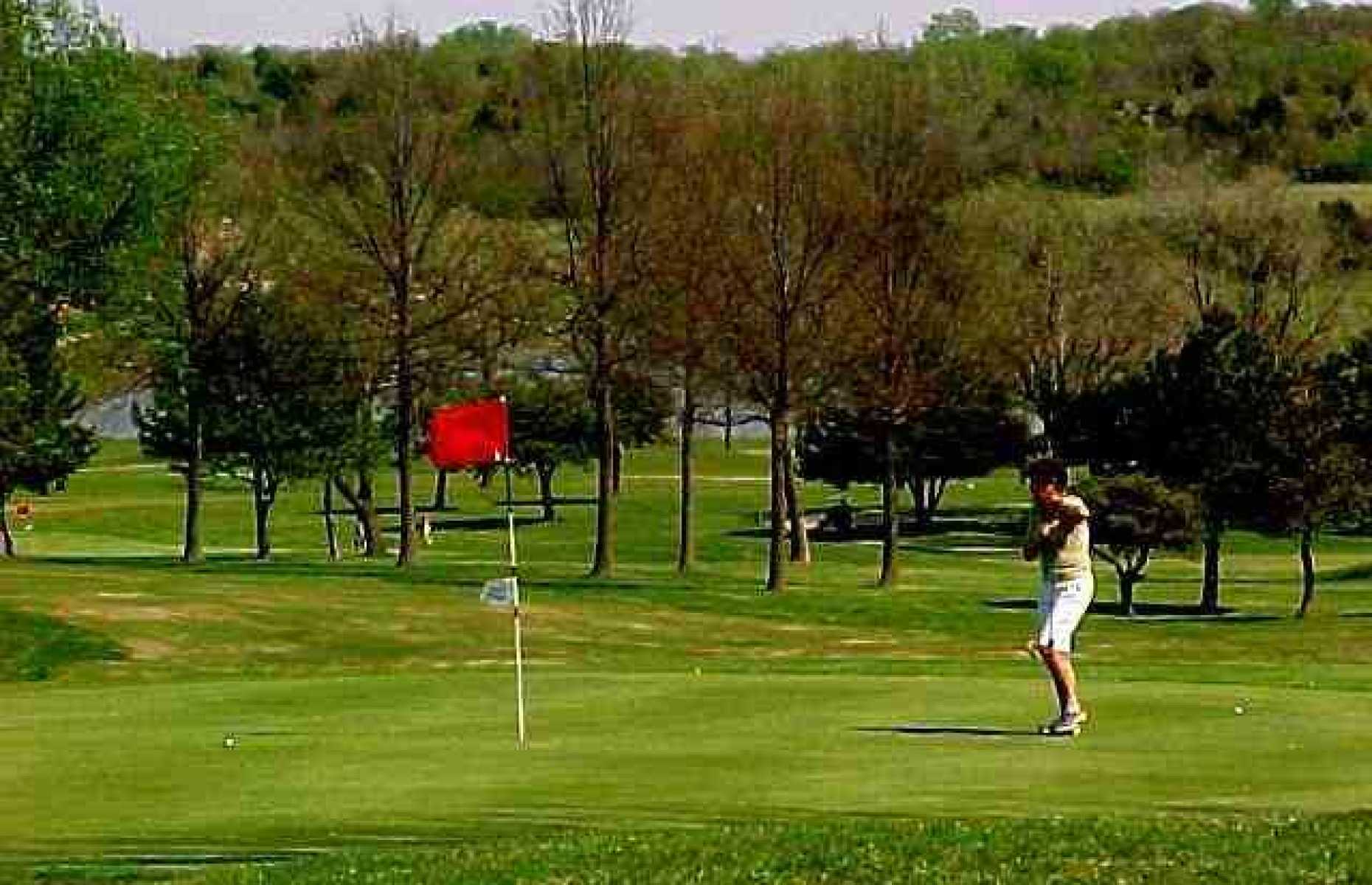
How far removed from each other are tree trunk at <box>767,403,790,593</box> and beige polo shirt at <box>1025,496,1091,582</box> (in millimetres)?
35718

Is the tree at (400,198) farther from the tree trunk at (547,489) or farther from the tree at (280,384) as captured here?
the tree trunk at (547,489)

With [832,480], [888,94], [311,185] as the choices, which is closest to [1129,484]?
[888,94]

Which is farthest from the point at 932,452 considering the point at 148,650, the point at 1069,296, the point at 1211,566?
the point at 148,650

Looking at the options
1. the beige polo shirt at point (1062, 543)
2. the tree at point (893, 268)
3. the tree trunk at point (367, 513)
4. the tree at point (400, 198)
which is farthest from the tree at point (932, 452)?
the beige polo shirt at point (1062, 543)

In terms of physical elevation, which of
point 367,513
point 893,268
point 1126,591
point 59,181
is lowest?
point 1126,591

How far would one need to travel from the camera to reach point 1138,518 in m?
57.4

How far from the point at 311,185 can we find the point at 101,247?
6166mm

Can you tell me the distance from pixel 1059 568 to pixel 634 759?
3.68 m

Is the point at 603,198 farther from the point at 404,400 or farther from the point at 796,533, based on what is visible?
the point at 796,533

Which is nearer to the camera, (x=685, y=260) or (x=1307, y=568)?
(x=1307, y=568)

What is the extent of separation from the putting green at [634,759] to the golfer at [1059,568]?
1.22ft

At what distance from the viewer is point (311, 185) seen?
217 ft

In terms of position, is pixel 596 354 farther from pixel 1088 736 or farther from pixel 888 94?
pixel 1088 736

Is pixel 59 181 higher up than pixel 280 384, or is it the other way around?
pixel 59 181
